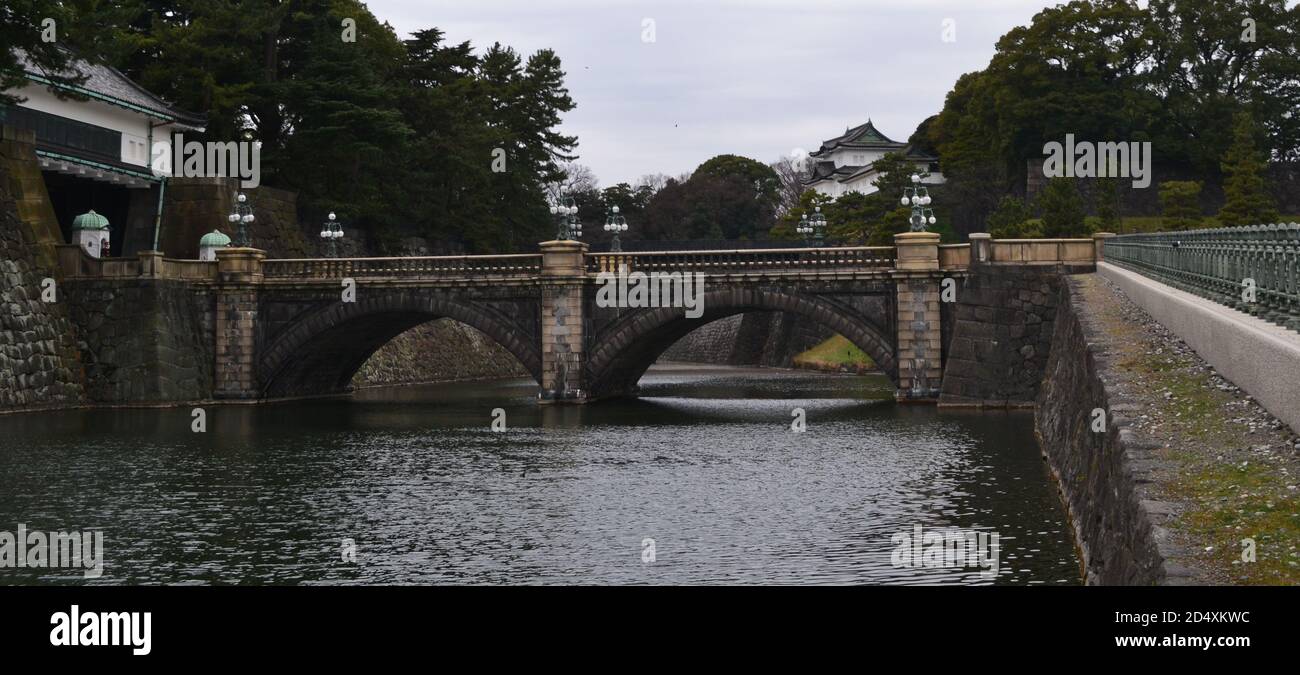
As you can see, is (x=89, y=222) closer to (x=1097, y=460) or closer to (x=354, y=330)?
(x=354, y=330)

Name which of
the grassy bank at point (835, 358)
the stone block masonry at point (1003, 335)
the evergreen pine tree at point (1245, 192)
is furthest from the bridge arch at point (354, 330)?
the evergreen pine tree at point (1245, 192)

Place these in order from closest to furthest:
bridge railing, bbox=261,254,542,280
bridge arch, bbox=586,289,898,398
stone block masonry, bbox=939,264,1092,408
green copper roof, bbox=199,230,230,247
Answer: stone block masonry, bbox=939,264,1092,408
bridge arch, bbox=586,289,898,398
bridge railing, bbox=261,254,542,280
green copper roof, bbox=199,230,230,247

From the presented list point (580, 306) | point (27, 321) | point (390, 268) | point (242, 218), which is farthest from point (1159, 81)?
point (27, 321)

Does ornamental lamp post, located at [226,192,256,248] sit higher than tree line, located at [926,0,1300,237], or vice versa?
tree line, located at [926,0,1300,237]

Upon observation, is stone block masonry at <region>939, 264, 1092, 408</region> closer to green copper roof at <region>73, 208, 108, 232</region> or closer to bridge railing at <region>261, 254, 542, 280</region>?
bridge railing at <region>261, 254, 542, 280</region>

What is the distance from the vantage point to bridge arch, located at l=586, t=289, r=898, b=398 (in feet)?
170

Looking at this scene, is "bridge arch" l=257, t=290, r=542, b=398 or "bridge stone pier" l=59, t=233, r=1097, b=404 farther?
"bridge arch" l=257, t=290, r=542, b=398

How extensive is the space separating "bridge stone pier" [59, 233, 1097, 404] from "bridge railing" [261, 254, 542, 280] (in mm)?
93

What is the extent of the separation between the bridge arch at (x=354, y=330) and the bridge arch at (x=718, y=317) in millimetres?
2910

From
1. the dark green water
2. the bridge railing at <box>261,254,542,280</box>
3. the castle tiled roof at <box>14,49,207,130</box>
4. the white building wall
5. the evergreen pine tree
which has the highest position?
the castle tiled roof at <box>14,49,207,130</box>

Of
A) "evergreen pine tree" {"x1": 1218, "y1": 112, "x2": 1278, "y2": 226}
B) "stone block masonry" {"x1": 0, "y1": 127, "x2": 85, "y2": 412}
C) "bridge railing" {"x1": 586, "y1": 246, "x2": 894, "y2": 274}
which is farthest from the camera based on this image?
"evergreen pine tree" {"x1": 1218, "y1": 112, "x2": 1278, "y2": 226}

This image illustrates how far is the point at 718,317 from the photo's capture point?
184ft

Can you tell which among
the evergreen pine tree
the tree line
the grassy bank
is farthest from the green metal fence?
the tree line
